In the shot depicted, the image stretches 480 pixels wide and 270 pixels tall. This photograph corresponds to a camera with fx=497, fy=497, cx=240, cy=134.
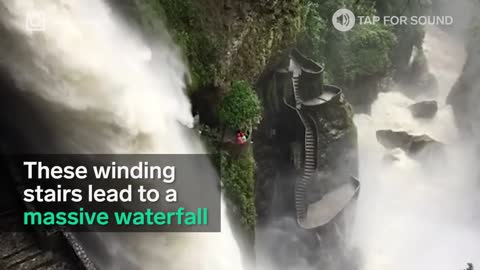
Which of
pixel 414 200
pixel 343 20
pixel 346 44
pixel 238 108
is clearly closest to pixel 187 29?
pixel 238 108

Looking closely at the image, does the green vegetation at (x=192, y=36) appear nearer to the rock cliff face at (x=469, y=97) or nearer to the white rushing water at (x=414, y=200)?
the white rushing water at (x=414, y=200)

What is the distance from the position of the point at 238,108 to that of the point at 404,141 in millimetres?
8091

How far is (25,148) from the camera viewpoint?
5.07 m

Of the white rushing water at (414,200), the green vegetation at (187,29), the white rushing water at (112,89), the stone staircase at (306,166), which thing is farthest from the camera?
the white rushing water at (414,200)

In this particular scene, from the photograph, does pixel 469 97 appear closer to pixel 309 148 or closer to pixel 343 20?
pixel 343 20

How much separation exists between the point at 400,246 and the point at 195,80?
794cm

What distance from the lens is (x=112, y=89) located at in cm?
475

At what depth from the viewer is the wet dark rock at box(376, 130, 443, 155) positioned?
1273 centimetres

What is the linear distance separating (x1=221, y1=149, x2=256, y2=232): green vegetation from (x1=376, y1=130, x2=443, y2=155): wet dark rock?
7075mm

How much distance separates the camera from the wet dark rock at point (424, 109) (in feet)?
45.8

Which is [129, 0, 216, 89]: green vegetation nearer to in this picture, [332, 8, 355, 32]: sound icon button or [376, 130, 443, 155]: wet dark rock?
[332, 8, 355, 32]: sound icon button

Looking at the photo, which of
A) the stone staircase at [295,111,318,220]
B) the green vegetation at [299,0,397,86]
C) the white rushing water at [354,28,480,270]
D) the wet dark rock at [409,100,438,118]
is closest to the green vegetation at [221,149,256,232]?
the stone staircase at [295,111,318,220]

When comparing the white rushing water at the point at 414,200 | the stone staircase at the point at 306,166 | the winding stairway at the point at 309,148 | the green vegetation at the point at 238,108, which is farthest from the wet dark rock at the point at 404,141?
the green vegetation at the point at 238,108

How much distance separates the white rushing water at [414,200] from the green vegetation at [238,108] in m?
5.51
